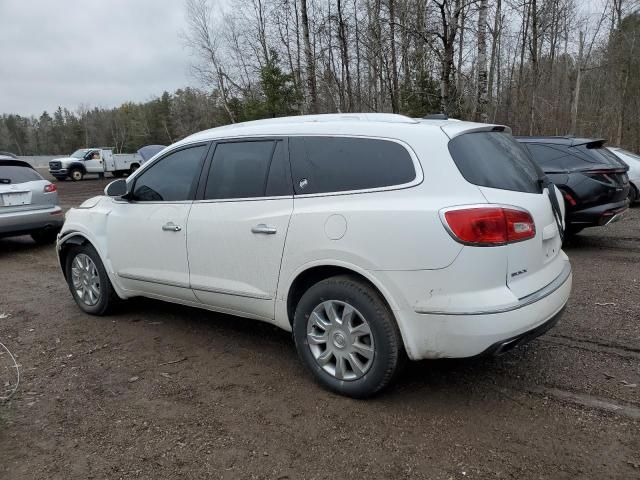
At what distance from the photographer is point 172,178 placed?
165 inches

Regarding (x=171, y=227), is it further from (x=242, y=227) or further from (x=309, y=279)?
(x=309, y=279)

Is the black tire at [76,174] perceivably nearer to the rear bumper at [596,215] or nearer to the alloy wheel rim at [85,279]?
the alloy wheel rim at [85,279]

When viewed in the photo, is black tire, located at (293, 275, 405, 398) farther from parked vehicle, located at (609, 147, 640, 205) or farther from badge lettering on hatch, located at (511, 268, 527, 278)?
parked vehicle, located at (609, 147, 640, 205)

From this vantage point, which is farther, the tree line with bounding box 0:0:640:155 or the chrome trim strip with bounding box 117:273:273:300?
the tree line with bounding box 0:0:640:155

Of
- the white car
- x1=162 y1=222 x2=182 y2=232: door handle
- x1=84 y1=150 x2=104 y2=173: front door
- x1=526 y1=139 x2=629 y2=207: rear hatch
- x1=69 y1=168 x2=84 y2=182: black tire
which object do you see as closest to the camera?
the white car

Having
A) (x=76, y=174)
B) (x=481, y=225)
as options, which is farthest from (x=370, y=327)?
(x=76, y=174)

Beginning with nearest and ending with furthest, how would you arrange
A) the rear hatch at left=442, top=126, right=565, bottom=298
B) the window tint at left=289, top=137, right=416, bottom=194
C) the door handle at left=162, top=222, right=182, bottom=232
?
1. the rear hatch at left=442, top=126, right=565, bottom=298
2. the window tint at left=289, top=137, right=416, bottom=194
3. the door handle at left=162, top=222, right=182, bottom=232

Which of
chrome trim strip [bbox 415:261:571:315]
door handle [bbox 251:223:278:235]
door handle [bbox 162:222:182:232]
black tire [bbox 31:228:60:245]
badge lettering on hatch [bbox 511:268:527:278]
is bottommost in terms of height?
black tire [bbox 31:228:60:245]

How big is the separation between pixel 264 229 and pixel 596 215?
550 cm

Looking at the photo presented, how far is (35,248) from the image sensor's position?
9.08 metres

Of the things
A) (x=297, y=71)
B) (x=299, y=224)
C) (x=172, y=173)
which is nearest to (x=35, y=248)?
(x=172, y=173)

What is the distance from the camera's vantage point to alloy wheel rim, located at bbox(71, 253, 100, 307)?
4875 millimetres

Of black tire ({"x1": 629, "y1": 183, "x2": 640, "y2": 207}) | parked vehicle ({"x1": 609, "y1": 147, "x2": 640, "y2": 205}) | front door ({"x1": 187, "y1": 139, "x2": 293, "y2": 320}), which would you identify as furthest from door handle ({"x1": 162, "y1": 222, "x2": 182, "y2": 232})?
black tire ({"x1": 629, "y1": 183, "x2": 640, "y2": 207})

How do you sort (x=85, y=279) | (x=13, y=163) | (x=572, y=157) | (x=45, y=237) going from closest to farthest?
(x=85, y=279)
(x=572, y=157)
(x=13, y=163)
(x=45, y=237)
